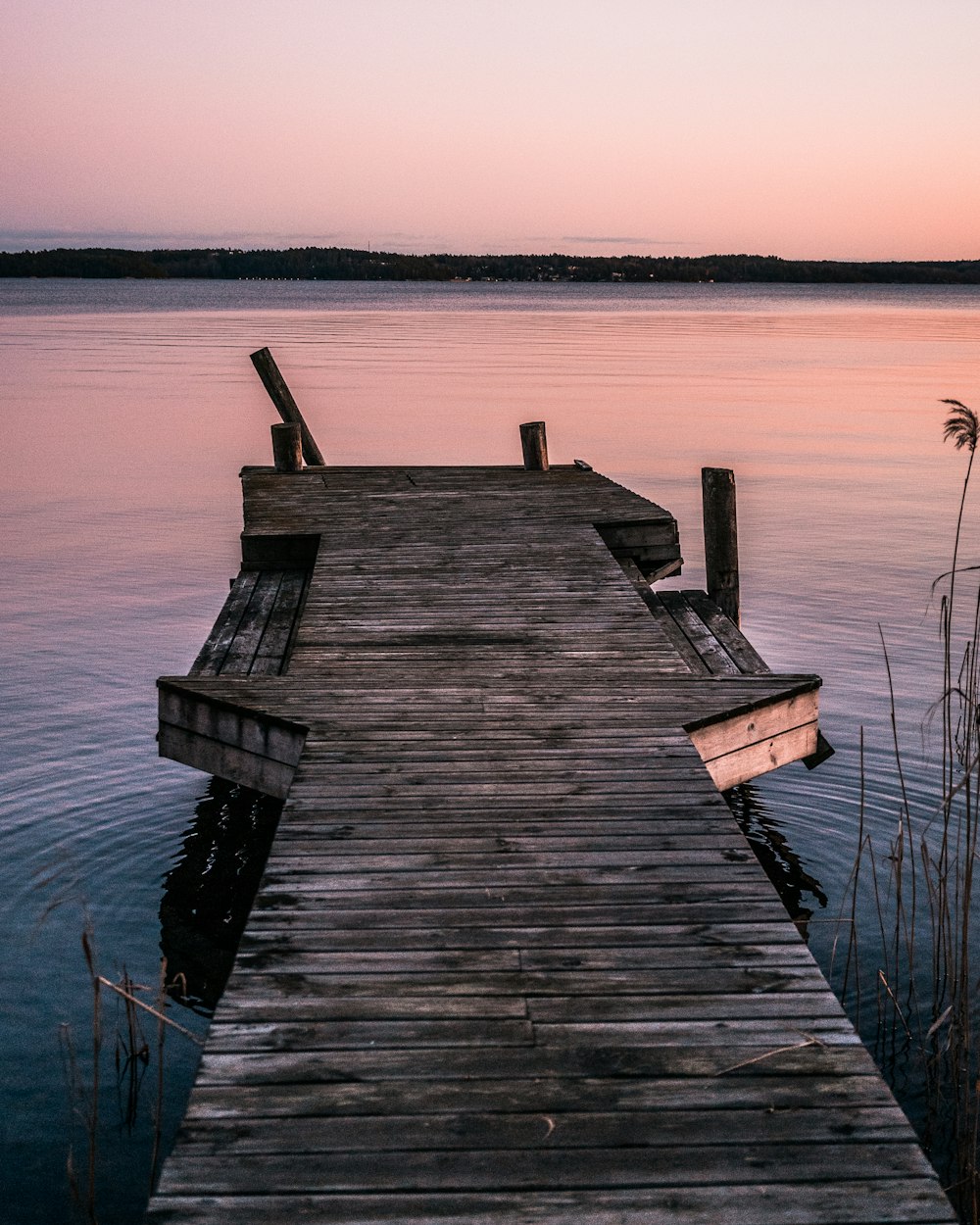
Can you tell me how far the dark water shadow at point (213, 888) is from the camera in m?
6.44

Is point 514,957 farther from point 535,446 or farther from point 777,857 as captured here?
point 535,446

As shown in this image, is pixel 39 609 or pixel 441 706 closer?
pixel 441 706

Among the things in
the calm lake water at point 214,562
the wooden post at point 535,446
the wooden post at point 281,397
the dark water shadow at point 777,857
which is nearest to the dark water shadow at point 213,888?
the calm lake water at point 214,562

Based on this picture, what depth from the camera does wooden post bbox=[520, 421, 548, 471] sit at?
1297 cm

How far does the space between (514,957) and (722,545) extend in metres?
6.12

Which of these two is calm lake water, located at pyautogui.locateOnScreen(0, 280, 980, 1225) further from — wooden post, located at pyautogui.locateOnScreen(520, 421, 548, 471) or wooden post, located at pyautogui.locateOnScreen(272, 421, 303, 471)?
wooden post, located at pyautogui.locateOnScreen(520, 421, 548, 471)

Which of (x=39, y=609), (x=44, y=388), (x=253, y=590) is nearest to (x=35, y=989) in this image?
(x=253, y=590)

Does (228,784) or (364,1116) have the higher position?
(364,1116)

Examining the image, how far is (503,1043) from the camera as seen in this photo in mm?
3416

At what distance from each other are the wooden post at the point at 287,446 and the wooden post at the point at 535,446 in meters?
2.27

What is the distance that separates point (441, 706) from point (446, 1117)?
321 centimetres

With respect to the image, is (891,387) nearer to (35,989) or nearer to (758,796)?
(758,796)

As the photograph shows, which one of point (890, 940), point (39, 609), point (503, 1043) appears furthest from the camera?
point (39, 609)

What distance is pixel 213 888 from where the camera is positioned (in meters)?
7.41
